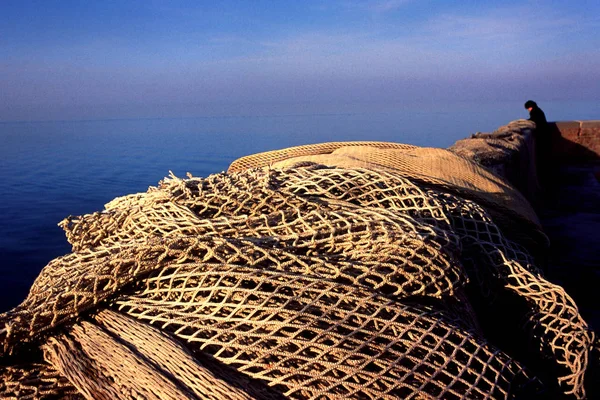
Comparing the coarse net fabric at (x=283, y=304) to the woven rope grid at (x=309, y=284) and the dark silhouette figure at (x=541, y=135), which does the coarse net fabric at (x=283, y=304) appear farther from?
the dark silhouette figure at (x=541, y=135)

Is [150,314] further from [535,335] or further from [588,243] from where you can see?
[588,243]

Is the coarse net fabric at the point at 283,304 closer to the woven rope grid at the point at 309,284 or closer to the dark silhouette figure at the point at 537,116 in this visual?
the woven rope grid at the point at 309,284

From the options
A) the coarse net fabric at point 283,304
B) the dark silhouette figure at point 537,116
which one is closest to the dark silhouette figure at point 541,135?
the dark silhouette figure at point 537,116

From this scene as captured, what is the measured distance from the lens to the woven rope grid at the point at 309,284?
121 cm

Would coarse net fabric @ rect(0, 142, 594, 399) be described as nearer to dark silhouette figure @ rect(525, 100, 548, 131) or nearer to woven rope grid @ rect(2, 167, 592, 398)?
woven rope grid @ rect(2, 167, 592, 398)

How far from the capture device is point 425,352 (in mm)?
1271

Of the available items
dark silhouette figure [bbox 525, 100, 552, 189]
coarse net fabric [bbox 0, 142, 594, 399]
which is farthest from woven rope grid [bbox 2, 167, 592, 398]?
dark silhouette figure [bbox 525, 100, 552, 189]

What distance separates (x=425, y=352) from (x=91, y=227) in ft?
3.89

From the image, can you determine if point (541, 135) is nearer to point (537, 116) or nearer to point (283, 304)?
point (537, 116)

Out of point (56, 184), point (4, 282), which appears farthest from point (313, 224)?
point (56, 184)

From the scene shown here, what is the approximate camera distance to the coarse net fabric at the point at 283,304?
3.92ft

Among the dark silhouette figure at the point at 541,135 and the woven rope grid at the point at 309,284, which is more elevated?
the woven rope grid at the point at 309,284

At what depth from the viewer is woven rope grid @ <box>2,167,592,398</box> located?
47.7 inches

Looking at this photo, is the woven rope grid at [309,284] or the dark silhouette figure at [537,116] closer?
the woven rope grid at [309,284]
